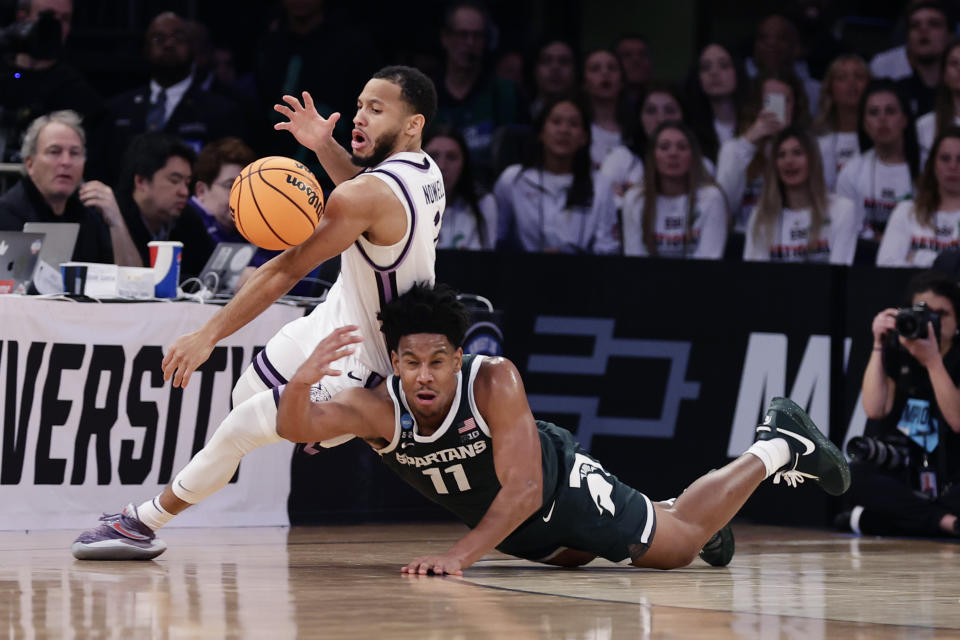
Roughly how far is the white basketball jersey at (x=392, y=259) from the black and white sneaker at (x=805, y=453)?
1.71m

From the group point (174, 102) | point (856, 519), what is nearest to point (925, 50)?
point (856, 519)

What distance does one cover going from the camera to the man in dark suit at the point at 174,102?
10914 mm

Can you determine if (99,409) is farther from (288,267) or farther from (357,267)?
(288,267)

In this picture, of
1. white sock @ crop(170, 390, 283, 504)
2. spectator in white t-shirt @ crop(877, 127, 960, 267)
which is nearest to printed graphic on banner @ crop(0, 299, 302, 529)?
white sock @ crop(170, 390, 283, 504)

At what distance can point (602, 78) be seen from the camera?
1172 centimetres

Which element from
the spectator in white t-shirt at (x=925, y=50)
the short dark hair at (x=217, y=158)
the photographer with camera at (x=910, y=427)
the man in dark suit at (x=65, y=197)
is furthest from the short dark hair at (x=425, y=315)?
the spectator in white t-shirt at (x=925, y=50)

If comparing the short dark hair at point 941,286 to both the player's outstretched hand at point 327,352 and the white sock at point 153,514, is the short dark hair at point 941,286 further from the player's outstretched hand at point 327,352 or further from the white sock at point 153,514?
the white sock at point 153,514

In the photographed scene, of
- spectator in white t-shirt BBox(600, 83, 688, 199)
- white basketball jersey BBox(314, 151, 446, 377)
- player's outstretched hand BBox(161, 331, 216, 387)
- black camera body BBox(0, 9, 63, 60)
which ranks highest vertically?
black camera body BBox(0, 9, 63, 60)

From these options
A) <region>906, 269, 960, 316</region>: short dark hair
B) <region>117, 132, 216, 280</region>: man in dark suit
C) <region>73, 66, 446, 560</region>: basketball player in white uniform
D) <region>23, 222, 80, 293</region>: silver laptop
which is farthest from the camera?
<region>117, 132, 216, 280</region>: man in dark suit

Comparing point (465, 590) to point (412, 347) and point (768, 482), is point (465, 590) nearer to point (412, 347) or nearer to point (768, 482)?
point (412, 347)

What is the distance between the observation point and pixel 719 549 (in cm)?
673

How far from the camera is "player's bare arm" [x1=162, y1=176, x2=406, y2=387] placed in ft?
18.5

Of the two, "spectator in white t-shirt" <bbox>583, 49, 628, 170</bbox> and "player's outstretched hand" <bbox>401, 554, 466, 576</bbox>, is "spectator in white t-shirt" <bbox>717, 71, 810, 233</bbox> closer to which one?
"spectator in white t-shirt" <bbox>583, 49, 628, 170</bbox>

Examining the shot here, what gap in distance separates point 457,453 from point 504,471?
0.76ft
